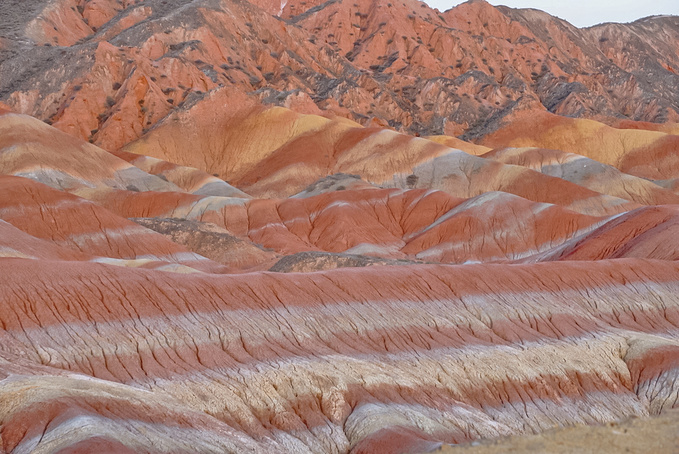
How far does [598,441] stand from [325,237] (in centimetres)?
6861

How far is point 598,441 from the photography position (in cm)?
1959

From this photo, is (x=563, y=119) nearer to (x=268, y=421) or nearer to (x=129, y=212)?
(x=129, y=212)

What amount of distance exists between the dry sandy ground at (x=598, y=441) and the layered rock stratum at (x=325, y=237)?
0.31 feet

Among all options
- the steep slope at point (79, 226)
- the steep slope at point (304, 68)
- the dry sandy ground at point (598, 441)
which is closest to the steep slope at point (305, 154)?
the steep slope at point (304, 68)

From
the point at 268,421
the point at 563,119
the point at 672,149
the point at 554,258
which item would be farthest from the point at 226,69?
the point at 268,421

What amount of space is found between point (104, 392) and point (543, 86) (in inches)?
6447

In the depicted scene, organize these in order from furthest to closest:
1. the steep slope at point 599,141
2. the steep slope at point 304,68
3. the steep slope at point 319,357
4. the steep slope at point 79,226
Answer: the steep slope at point 599,141 < the steep slope at point 304,68 < the steep slope at point 79,226 < the steep slope at point 319,357

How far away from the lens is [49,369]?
2822 centimetres

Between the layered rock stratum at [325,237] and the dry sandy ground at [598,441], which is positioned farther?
the layered rock stratum at [325,237]

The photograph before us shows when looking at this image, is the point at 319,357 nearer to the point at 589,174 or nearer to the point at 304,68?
the point at 589,174

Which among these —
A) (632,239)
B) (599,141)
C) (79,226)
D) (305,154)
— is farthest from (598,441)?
(599,141)

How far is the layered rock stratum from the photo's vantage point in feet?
98.8

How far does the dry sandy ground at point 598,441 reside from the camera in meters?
19.1

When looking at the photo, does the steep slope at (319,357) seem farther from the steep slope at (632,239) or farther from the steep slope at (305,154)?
the steep slope at (305,154)
